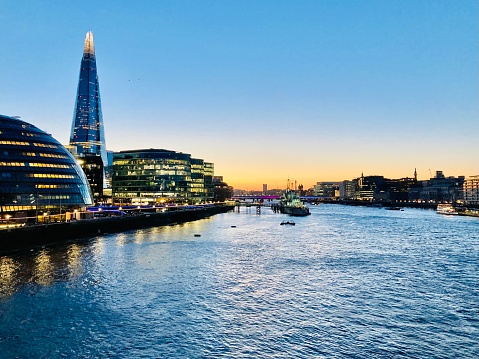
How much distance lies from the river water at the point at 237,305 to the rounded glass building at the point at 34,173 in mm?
25579

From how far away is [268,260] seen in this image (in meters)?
56.6

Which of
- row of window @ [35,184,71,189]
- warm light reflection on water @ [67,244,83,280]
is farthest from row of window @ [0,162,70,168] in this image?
warm light reflection on water @ [67,244,83,280]

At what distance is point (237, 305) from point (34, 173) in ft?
224

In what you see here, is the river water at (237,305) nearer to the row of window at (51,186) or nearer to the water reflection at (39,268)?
the water reflection at (39,268)

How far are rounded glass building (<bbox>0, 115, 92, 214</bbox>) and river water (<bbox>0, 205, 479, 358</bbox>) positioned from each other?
25.6 m

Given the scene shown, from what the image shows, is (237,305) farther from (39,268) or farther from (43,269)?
(39,268)

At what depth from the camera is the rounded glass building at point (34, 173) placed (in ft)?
262

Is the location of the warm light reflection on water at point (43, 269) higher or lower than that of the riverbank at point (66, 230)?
lower

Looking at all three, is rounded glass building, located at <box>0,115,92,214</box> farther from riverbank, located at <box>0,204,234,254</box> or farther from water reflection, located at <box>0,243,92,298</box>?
water reflection, located at <box>0,243,92,298</box>

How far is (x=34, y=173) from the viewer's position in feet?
278

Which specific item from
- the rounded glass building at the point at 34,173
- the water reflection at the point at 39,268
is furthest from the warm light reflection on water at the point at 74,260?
the rounded glass building at the point at 34,173

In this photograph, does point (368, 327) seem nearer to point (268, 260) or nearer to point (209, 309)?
point (209, 309)

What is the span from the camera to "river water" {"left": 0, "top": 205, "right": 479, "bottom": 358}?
25.2m

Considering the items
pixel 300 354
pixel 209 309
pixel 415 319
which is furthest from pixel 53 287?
pixel 415 319
